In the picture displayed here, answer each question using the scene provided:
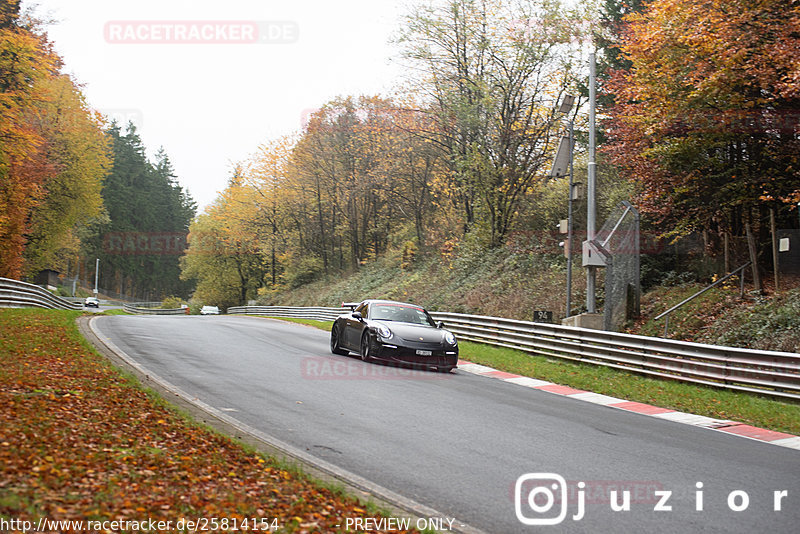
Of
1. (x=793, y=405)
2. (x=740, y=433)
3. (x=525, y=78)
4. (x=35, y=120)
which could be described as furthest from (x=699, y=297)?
(x=35, y=120)

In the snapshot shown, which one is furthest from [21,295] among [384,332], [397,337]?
[397,337]

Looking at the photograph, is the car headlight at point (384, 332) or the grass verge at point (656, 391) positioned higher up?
the car headlight at point (384, 332)

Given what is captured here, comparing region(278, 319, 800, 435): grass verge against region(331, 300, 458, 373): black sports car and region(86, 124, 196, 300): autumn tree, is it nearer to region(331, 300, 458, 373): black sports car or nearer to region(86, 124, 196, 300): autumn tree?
region(331, 300, 458, 373): black sports car

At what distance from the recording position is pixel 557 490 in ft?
19.8

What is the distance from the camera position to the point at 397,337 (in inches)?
573

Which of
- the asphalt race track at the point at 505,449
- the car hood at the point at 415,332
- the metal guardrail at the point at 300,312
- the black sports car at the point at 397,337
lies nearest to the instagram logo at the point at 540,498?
the asphalt race track at the point at 505,449

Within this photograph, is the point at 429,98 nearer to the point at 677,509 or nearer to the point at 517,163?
the point at 517,163

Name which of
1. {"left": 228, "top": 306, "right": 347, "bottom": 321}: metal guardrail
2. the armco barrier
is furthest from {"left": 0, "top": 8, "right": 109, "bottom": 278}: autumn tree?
{"left": 228, "top": 306, "right": 347, "bottom": 321}: metal guardrail

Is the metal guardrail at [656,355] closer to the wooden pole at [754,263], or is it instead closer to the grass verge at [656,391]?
the grass verge at [656,391]

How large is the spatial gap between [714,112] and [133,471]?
60.2 ft

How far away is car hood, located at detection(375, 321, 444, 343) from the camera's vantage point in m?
14.6

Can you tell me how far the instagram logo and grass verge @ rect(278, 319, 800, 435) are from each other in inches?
218

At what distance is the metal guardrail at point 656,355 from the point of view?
1277cm

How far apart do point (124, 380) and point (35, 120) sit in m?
37.7
